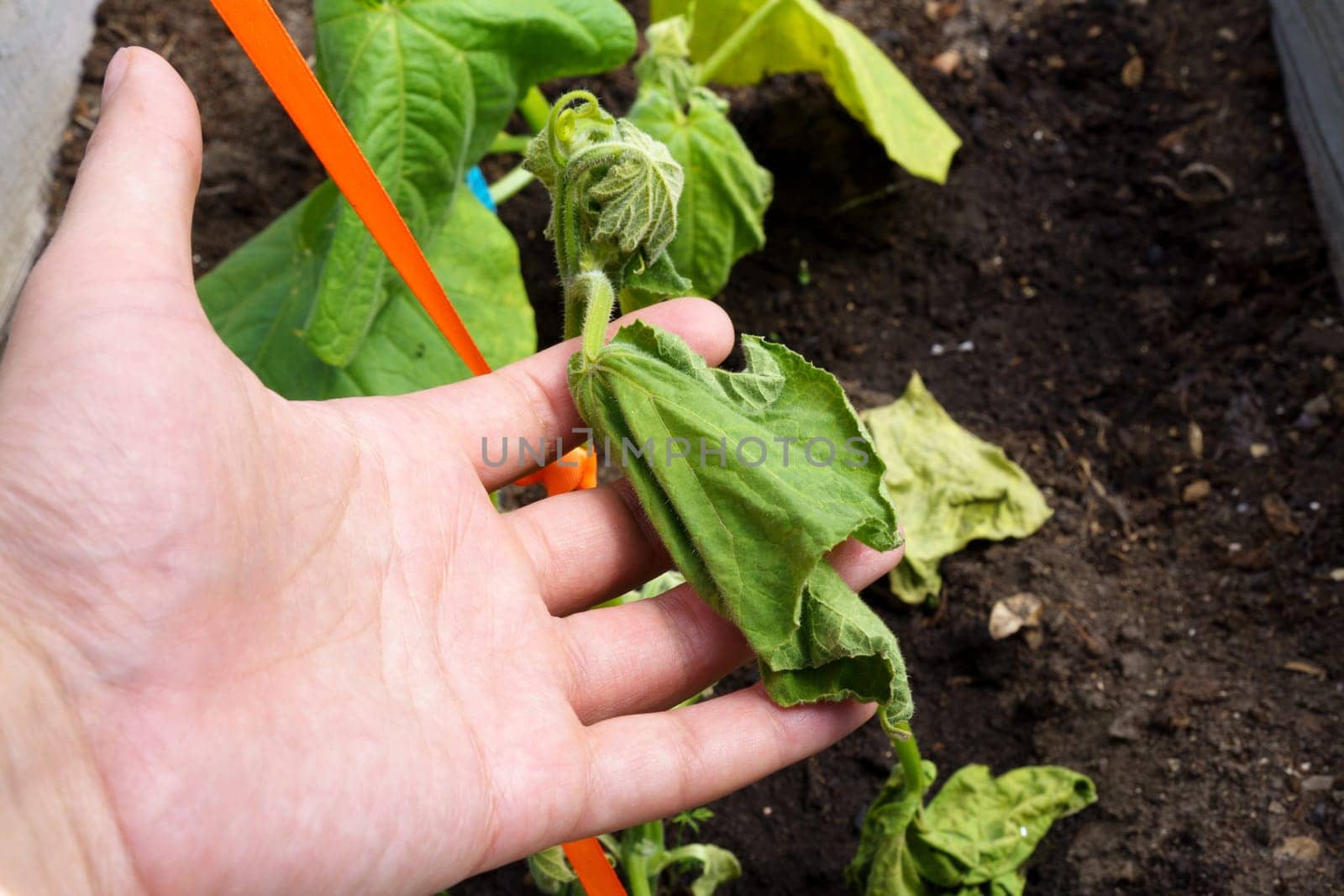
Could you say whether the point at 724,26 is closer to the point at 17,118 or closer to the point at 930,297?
the point at 930,297

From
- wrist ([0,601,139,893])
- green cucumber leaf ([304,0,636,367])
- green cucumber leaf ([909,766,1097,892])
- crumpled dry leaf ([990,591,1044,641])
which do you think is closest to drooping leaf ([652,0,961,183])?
green cucumber leaf ([304,0,636,367])

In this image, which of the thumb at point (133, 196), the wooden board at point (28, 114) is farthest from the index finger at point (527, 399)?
the wooden board at point (28, 114)

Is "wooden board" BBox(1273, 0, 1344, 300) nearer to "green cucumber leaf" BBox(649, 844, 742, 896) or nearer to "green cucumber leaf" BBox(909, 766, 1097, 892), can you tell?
"green cucumber leaf" BBox(909, 766, 1097, 892)

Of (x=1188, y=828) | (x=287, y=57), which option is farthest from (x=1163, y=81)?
(x=287, y=57)

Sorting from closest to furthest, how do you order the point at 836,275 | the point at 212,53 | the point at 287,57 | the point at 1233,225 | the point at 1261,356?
the point at 287,57 < the point at 1261,356 < the point at 1233,225 < the point at 836,275 < the point at 212,53

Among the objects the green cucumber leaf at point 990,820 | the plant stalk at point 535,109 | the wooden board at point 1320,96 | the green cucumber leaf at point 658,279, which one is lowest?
the green cucumber leaf at point 990,820

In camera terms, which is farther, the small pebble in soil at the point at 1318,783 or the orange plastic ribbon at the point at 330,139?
the small pebble in soil at the point at 1318,783

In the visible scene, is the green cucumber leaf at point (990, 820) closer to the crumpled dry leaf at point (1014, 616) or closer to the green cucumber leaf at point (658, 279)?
the crumpled dry leaf at point (1014, 616)
